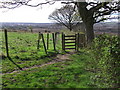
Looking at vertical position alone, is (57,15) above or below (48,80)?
above

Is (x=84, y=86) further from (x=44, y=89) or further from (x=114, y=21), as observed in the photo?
(x=114, y=21)

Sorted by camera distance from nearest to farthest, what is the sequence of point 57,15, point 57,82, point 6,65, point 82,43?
point 57,82 → point 6,65 → point 82,43 → point 57,15

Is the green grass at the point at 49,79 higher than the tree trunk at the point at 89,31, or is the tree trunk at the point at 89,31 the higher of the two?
the tree trunk at the point at 89,31

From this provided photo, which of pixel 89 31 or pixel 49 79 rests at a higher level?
pixel 89 31

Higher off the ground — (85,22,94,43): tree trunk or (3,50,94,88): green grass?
(85,22,94,43): tree trunk

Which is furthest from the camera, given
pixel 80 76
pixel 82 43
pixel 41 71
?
pixel 82 43

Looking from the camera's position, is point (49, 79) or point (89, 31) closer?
point (49, 79)

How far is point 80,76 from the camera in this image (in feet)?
21.3

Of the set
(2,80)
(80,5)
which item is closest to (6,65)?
(2,80)

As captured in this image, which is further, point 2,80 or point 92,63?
point 92,63

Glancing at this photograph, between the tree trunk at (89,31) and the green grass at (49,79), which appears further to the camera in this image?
the tree trunk at (89,31)

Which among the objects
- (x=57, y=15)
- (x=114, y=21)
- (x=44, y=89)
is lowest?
(x=44, y=89)

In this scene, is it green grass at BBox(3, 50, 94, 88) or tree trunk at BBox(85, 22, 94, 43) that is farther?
tree trunk at BBox(85, 22, 94, 43)

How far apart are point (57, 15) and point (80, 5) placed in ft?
116
